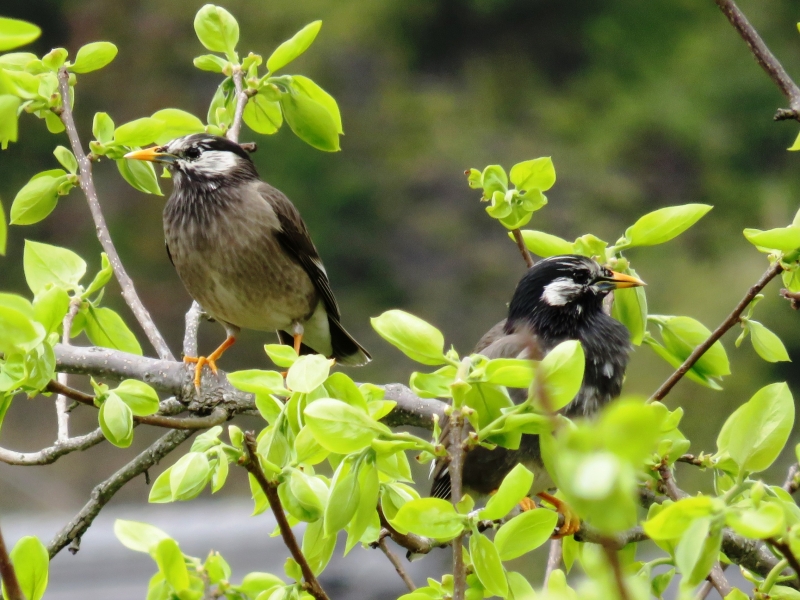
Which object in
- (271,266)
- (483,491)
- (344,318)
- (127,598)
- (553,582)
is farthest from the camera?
(344,318)

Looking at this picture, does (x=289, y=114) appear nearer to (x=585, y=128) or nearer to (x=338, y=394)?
(x=338, y=394)

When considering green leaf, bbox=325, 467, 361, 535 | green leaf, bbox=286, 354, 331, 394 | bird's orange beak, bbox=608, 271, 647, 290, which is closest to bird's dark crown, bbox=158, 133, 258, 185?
bird's orange beak, bbox=608, 271, 647, 290

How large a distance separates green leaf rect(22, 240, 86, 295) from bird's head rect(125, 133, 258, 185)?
1.35m

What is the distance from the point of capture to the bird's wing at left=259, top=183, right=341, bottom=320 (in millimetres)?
3248

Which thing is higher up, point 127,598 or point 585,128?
point 585,128

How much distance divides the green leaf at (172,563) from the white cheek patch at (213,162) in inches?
86.7

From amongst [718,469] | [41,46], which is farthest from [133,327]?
[718,469]

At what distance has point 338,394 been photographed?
1200 millimetres

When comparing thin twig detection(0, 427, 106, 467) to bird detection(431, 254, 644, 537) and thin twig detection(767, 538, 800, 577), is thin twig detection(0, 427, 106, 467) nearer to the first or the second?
bird detection(431, 254, 644, 537)

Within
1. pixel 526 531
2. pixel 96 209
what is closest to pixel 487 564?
pixel 526 531

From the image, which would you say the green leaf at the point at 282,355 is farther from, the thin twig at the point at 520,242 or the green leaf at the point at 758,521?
the thin twig at the point at 520,242

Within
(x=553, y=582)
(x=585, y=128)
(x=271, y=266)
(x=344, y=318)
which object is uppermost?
(x=553, y=582)

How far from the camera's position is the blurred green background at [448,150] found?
13.4 metres

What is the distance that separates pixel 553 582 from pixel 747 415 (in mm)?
346
